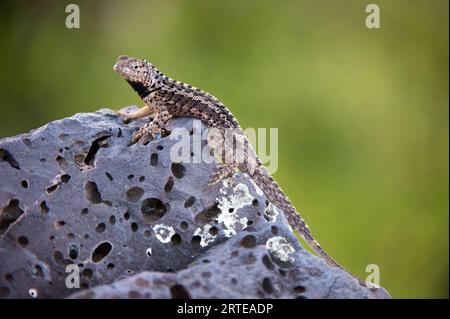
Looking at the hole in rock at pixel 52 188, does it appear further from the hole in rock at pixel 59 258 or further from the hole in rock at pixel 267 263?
the hole in rock at pixel 267 263

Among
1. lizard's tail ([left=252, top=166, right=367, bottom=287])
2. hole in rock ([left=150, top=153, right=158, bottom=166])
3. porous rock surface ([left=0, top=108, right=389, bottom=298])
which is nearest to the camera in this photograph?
porous rock surface ([left=0, top=108, right=389, bottom=298])

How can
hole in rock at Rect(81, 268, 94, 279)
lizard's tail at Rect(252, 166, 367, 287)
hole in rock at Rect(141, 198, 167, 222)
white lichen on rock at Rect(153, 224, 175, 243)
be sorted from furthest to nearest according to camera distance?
lizard's tail at Rect(252, 166, 367, 287) → hole in rock at Rect(141, 198, 167, 222) → white lichen on rock at Rect(153, 224, 175, 243) → hole in rock at Rect(81, 268, 94, 279)

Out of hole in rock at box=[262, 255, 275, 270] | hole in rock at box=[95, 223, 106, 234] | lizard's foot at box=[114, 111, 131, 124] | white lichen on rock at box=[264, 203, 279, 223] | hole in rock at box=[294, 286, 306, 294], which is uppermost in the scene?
lizard's foot at box=[114, 111, 131, 124]

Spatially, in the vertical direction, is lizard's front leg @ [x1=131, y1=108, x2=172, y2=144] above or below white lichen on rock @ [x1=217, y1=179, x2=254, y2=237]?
above

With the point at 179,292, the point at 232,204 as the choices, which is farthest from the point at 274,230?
the point at 179,292

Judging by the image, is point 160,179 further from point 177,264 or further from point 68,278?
point 68,278

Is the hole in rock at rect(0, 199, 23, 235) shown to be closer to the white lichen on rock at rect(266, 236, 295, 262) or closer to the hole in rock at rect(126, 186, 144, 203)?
the hole in rock at rect(126, 186, 144, 203)

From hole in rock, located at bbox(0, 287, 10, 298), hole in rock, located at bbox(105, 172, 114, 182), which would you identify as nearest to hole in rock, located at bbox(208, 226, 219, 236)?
hole in rock, located at bbox(105, 172, 114, 182)
